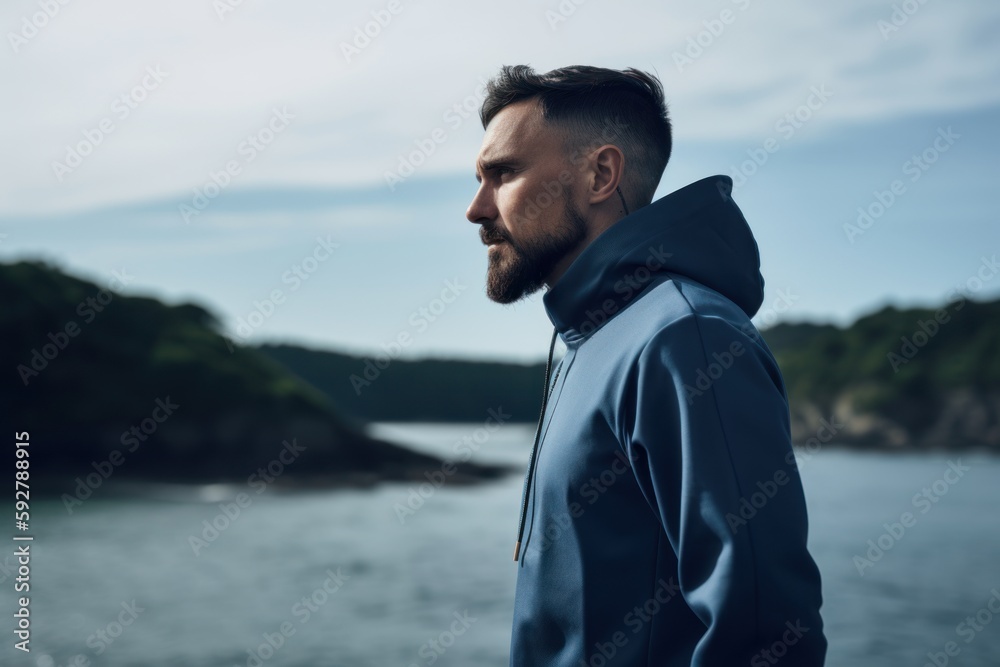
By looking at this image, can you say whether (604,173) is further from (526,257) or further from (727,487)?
(727,487)

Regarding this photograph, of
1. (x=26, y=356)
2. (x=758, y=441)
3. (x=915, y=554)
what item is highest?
(x=758, y=441)

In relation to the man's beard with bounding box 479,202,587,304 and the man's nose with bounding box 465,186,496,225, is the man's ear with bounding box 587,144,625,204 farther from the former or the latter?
the man's nose with bounding box 465,186,496,225

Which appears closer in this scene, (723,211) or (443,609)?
(723,211)

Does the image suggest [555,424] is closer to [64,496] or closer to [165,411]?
[165,411]

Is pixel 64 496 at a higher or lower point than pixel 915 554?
higher

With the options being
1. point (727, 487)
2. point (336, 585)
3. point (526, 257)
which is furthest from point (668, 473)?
point (336, 585)

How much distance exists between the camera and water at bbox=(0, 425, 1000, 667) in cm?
2373

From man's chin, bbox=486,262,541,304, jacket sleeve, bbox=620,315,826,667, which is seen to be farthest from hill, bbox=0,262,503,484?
jacket sleeve, bbox=620,315,826,667

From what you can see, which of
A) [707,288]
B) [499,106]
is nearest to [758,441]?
[707,288]

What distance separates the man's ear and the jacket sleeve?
56cm

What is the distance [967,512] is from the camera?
71.6 meters

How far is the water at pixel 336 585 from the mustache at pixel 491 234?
52.4 feet

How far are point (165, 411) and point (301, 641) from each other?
651 inches

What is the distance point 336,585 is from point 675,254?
103ft
